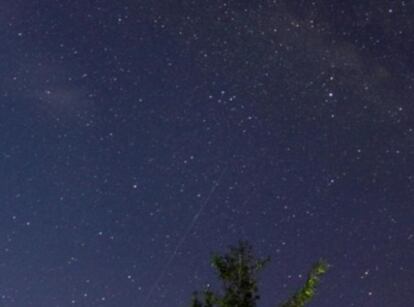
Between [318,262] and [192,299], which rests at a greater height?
[192,299]

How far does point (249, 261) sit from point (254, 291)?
61 cm

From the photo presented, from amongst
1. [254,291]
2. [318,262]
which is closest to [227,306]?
[254,291]

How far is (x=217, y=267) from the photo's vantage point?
1035 cm

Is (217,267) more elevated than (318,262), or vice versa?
(217,267)

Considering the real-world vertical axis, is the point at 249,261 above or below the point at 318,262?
above

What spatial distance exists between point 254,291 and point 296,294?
0.66 meters

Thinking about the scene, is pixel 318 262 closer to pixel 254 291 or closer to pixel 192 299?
pixel 254 291

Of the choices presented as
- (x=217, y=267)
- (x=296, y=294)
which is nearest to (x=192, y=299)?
(x=217, y=267)

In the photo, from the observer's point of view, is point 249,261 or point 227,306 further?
point 249,261

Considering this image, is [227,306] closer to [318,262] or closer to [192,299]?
[192,299]

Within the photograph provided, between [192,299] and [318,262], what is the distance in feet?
6.97

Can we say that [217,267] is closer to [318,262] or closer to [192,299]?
[192,299]

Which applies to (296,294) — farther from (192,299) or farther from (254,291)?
(192,299)

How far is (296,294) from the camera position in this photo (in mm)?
9867
